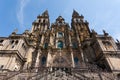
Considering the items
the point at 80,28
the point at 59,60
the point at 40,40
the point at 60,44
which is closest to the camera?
the point at 59,60

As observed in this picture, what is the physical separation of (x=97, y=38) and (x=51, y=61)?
13.0 m

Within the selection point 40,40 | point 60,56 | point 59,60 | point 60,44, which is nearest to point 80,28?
point 60,44

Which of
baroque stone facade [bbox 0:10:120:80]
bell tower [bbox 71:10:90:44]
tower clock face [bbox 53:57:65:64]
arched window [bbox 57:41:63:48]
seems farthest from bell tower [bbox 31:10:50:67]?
bell tower [bbox 71:10:90:44]

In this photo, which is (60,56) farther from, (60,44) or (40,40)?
(40,40)

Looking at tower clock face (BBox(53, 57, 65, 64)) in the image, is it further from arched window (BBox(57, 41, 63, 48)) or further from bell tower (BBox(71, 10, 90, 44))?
bell tower (BBox(71, 10, 90, 44))

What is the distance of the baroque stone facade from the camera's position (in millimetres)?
19750

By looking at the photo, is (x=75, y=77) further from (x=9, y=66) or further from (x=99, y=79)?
(x=9, y=66)

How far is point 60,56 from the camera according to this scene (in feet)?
92.9

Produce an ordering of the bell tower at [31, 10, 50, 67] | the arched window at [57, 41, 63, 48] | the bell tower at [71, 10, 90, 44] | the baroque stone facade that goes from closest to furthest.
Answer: the baroque stone facade, the bell tower at [31, 10, 50, 67], the arched window at [57, 41, 63, 48], the bell tower at [71, 10, 90, 44]

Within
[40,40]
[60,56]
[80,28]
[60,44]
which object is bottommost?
[60,56]

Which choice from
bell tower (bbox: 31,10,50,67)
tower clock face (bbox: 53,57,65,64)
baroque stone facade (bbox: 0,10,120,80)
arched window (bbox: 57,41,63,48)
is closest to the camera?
baroque stone facade (bbox: 0,10,120,80)

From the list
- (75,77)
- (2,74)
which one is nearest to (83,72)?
(75,77)

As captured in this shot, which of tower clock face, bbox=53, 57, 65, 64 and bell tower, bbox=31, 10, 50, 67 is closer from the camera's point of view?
tower clock face, bbox=53, 57, 65, 64

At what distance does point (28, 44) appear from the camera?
30406 mm
